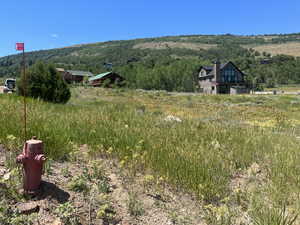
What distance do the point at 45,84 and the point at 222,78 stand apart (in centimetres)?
5901

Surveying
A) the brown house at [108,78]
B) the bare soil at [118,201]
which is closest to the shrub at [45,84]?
the bare soil at [118,201]

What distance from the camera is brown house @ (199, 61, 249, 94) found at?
207ft

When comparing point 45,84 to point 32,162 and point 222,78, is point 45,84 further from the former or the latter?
point 222,78

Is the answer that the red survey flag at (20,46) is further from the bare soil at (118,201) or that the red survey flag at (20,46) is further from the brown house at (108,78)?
the brown house at (108,78)

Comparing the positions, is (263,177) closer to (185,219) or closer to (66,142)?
(185,219)

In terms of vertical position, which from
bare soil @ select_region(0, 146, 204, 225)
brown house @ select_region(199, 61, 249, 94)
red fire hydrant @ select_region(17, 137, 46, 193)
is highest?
brown house @ select_region(199, 61, 249, 94)

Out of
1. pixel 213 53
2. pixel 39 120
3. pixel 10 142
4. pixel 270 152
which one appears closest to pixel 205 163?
pixel 270 152

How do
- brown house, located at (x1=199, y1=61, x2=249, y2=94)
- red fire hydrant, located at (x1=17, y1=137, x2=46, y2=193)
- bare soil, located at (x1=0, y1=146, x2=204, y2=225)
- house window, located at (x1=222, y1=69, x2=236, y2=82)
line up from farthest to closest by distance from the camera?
house window, located at (x1=222, y1=69, x2=236, y2=82) → brown house, located at (x1=199, y1=61, x2=249, y2=94) → bare soil, located at (x1=0, y1=146, x2=204, y2=225) → red fire hydrant, located at (x1=17, y1=137, x2=46, y2=193)

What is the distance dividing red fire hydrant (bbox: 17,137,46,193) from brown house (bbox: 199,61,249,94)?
63454mm

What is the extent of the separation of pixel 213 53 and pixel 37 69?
156492 mm

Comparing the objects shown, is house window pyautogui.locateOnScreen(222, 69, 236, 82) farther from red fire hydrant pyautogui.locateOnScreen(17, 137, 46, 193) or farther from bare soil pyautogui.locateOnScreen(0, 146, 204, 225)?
red fire hydrant pyautogui.locateOnScreen(17, 137, 46, 193)

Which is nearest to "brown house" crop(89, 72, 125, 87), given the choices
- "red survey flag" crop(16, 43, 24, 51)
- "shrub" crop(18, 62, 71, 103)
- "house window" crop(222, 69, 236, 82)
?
"house window" crop(222, 69, 236, 82)

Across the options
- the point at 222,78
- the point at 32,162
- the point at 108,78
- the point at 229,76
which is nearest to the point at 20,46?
the point at 32,162

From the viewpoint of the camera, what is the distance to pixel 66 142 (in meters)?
3.58
